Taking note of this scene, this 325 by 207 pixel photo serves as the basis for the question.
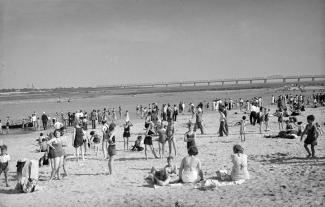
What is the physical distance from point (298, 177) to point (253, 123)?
12.2 m

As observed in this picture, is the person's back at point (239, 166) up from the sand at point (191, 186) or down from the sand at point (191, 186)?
up

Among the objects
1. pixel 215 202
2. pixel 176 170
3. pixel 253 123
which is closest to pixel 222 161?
pixel 176 170

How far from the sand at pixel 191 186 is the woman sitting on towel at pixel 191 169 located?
14.5 inches

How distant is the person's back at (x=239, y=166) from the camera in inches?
383

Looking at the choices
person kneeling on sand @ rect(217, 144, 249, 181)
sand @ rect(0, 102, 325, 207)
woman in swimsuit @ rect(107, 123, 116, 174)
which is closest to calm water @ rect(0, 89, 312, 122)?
sand @ rect(0, 102, 325, 207)

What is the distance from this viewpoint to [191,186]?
968cm

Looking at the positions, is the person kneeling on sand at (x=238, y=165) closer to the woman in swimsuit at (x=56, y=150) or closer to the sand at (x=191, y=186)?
the sand at (x=191, y=186)

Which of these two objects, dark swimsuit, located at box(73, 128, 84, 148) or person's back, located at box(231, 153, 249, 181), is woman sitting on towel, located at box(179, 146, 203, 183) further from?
dark swimsuit, located at box(73, 128, 84, 148)

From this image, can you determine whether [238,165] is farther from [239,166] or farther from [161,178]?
[161,178]

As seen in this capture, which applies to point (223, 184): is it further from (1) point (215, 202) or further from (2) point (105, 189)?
(2) point (105, 189)

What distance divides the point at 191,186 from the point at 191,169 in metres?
0.47

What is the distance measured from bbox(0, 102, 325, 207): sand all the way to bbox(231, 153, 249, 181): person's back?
0.29m

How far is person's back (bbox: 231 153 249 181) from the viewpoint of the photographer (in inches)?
383

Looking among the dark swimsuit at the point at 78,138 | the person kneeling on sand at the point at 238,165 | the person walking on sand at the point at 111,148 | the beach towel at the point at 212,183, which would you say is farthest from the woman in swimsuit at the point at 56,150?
the person kneeling on sand at the point at 238,165
